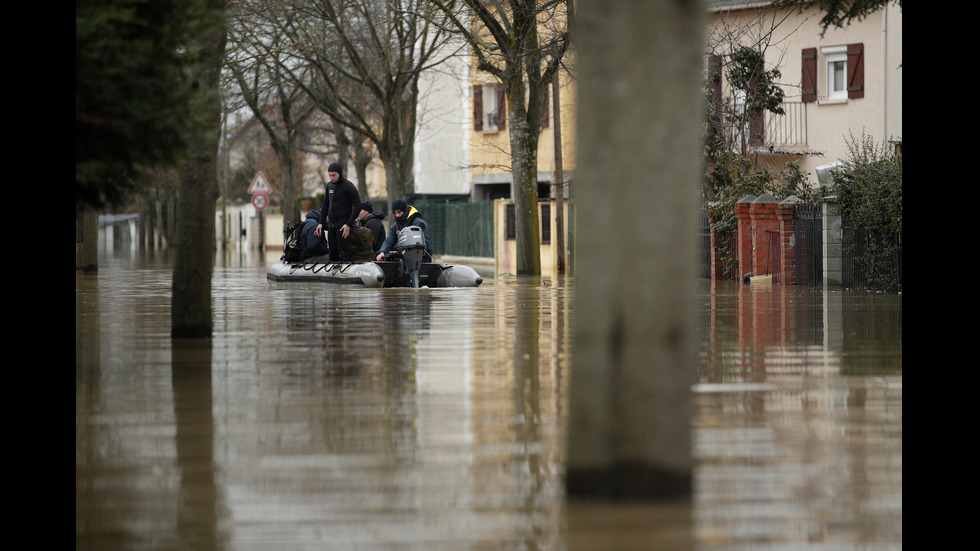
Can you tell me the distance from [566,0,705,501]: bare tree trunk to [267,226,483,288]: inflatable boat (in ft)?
65.4

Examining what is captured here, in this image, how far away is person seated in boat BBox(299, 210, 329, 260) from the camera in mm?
29656

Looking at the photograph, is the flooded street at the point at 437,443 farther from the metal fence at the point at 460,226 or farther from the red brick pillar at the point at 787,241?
the metal fence at the point at 460,226

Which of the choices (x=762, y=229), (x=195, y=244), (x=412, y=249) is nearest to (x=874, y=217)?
(x=762, y=229)

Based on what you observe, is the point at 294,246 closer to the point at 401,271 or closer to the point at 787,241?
the point at 401,271

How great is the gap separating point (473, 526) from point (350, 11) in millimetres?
41175

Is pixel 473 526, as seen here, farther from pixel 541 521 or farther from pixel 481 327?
pixel 481 327

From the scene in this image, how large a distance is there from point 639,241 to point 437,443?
7.19 feet

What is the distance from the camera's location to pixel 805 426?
829 centimetres

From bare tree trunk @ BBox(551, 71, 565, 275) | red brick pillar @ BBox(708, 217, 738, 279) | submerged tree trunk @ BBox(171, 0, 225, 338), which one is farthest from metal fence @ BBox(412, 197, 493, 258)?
submerged tree trunk @ BBox(171, 0, 225, 338)

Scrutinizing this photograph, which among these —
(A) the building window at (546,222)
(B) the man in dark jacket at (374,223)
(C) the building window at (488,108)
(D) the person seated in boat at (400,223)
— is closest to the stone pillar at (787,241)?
(D) the person seated in boat at (400,223)

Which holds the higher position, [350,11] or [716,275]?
[350,11]

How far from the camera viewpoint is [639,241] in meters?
6.04
